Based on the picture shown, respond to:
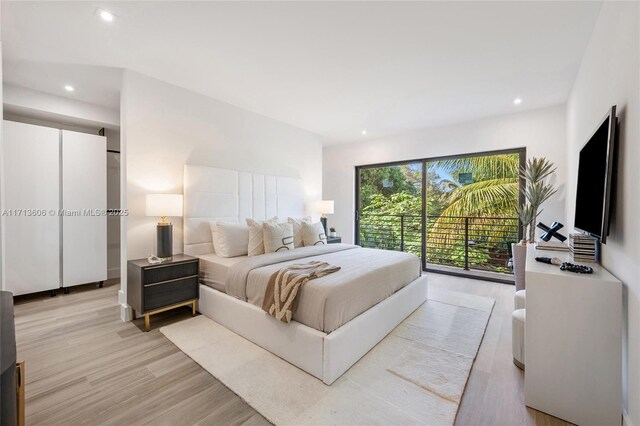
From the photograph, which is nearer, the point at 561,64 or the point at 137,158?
the point at 561,64

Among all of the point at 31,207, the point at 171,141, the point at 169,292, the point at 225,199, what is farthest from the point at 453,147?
the point at 31,207

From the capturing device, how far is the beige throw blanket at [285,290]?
2062mm

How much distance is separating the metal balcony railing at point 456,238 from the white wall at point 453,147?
805 millimetres

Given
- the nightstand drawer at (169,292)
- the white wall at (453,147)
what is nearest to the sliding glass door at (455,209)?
the white wall at (453,147)

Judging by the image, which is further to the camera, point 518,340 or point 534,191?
point 534,191

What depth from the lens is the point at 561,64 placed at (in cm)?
276

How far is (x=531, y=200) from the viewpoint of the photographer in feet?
11.8

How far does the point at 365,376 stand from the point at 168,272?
218 centimetres

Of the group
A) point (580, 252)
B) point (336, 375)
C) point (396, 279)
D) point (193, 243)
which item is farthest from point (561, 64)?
point (193, 243)

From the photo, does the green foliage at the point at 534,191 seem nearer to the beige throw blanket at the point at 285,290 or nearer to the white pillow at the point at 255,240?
the beige throw blanket at the point at 285,290

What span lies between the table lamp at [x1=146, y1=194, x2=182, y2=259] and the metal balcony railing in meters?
4.20

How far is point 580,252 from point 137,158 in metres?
4.19

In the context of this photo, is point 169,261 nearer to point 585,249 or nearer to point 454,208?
point 585,249

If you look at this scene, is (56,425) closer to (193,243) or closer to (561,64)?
(193,243)
